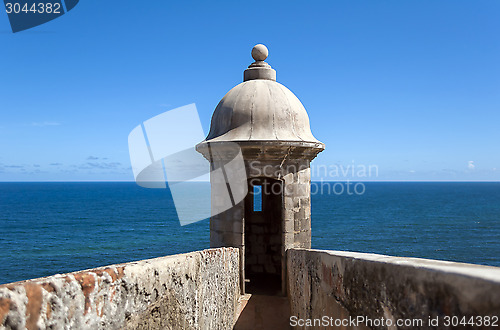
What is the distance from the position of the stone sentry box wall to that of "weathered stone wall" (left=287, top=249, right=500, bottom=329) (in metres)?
4.22

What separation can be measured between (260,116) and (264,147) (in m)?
0.59

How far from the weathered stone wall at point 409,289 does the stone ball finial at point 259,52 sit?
5618mm

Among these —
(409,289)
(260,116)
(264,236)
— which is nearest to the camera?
(409,289)

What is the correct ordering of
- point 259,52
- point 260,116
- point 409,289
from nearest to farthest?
1. point 409,289
2. point 260,116
3. point 259,52

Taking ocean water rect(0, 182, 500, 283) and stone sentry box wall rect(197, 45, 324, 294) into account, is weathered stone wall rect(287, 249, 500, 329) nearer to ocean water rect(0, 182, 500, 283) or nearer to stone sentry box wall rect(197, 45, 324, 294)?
stone sentry box wall rect(197, 45, 324, 294)

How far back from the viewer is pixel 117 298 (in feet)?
6.23

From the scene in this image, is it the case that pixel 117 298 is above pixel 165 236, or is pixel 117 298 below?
above

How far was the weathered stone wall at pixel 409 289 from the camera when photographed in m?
1.12

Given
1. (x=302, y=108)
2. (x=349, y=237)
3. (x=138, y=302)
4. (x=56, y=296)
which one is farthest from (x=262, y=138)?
(x=349, y=237)

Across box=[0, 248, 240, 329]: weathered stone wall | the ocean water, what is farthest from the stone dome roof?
the ocean water

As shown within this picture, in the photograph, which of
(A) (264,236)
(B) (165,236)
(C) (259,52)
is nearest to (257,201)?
(B) (165,236)

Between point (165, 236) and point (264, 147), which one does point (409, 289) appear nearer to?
point (264, 147)

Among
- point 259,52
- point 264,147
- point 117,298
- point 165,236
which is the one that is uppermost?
point 259,52

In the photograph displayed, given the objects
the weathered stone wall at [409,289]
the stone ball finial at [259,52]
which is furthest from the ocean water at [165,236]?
the weathered stone wall at [409,289]
